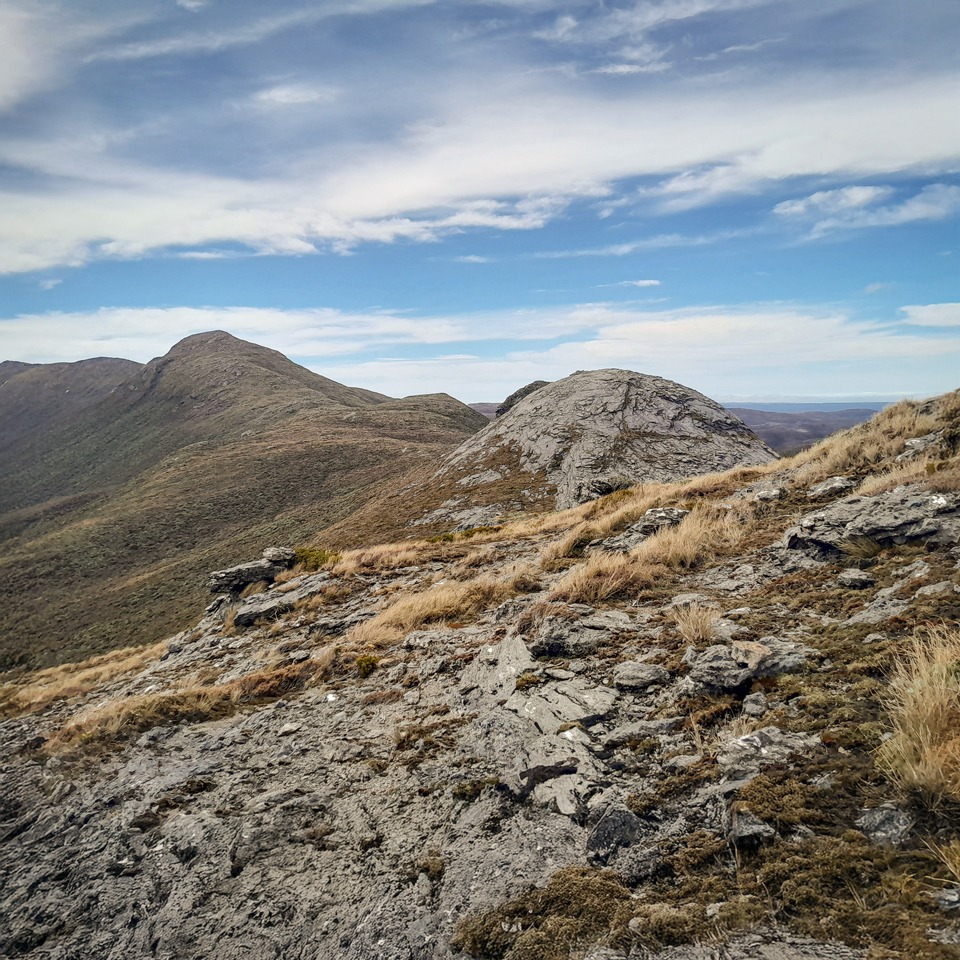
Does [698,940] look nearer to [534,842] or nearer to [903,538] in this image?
[534,842]

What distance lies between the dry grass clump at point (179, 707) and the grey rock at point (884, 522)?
1101 centimetres

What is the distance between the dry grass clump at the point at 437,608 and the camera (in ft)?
42.6

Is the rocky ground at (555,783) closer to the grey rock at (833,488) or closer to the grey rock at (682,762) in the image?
the grey rock at (682,762)

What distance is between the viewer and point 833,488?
45.5 feet

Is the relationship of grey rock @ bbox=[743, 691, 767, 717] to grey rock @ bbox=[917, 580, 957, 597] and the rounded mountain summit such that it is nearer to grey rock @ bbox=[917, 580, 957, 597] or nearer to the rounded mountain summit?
grey rock @ bbox=[917, 580, 957, 597]

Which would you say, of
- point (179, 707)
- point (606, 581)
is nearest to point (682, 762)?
point (606, 581)

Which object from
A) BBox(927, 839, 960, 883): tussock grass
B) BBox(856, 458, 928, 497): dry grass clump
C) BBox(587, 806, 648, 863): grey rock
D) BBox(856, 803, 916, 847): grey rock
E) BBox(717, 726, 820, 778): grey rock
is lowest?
BBox(587, 806, 648, 863): grey rock

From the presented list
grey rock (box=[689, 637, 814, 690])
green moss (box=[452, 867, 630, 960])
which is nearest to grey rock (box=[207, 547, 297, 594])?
grey rock (box=[689, 637, 814, 690])

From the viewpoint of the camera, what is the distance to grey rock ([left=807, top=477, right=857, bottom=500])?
45.0 ft

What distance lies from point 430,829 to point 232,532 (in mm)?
66542

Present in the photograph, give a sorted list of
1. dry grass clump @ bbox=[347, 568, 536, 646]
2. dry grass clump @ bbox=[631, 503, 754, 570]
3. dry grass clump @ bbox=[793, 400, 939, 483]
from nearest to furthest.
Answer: dry grass clump @ bbox=[631, 503, 754, 570], dry grass clump @ bbox=[347, 568, 536, 646], dry grass clump @ bbox=[793, 400, 939, 483]

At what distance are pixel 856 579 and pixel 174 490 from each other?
91.3m

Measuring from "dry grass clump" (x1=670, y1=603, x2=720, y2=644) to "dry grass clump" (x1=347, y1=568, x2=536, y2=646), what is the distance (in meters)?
5.21

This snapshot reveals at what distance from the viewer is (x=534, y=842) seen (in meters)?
5.50
